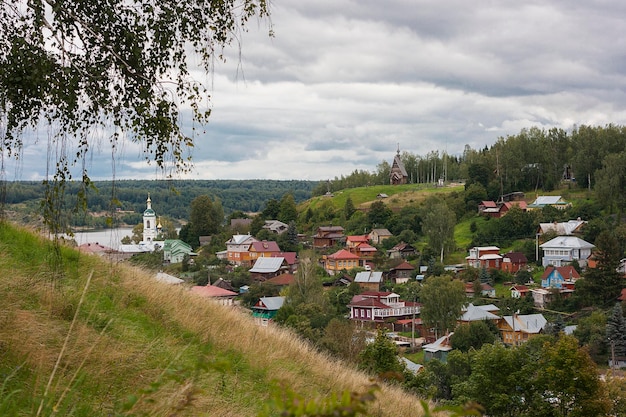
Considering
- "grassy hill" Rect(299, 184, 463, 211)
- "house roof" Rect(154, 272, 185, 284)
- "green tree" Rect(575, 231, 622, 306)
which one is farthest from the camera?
"grassy hill" Rect(299, 184, 463, 211)

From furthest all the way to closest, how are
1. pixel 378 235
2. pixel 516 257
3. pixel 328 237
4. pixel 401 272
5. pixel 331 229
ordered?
pixel 331 229
pixel 328 237
pixel 378 235
pixel 401 272
pixel 516 257

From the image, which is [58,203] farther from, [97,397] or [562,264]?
[562,264]

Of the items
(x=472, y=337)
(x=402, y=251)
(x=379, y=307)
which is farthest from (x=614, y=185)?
(x=472, y=337)

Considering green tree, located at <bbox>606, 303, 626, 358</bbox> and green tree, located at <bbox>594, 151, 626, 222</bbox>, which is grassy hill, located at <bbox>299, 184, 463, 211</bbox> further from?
green tree, located at <bbox>606, 303, 626, 358</bbox>

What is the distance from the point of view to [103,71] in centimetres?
475

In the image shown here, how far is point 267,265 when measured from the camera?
56.6 meters

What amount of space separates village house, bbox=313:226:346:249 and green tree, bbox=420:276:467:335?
27088 mm

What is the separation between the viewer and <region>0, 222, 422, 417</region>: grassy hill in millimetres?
3617

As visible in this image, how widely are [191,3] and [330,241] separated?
204ft

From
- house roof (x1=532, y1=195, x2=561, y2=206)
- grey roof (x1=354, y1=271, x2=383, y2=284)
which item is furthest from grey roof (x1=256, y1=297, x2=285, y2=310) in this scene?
house roof (x1=532, y1=195, x2=561, y2=206)

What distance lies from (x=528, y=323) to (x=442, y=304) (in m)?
4.92

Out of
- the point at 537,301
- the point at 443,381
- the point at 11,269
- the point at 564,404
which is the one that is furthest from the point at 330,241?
the point at 11,269

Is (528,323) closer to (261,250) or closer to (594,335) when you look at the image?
(594,335)

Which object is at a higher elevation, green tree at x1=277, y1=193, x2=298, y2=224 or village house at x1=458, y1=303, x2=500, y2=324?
green tree at x1=277, y1=193, x2=298, y2=224
